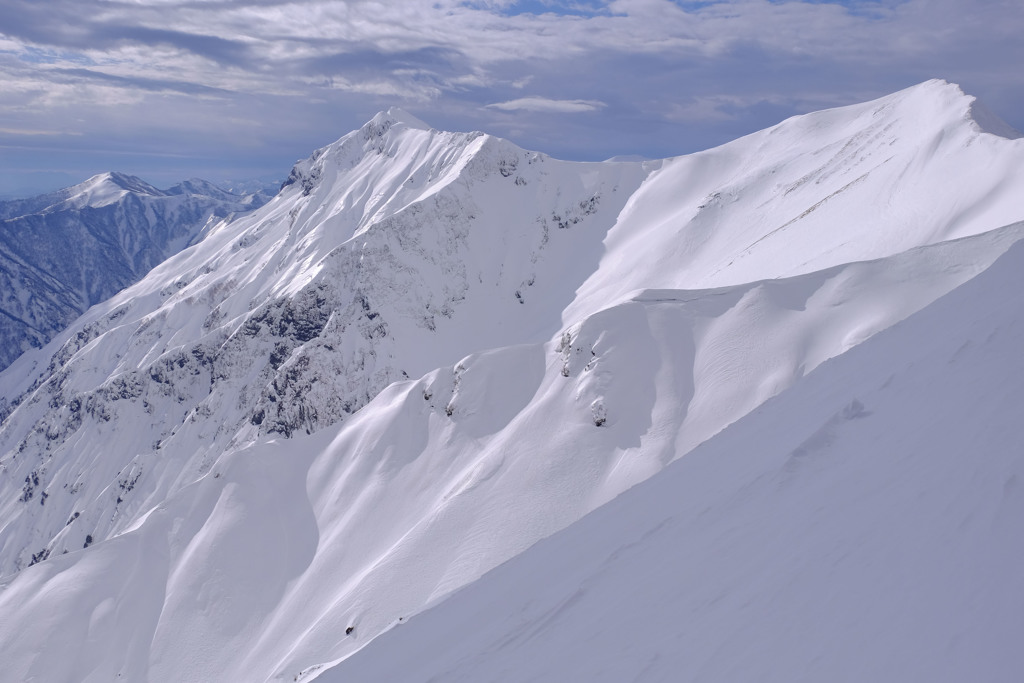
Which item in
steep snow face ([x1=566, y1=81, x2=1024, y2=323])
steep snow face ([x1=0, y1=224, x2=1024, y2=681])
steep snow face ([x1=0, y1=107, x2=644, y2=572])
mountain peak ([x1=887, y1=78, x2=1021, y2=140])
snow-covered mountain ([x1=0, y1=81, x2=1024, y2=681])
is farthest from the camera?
steep snow face ([x1=0, y1=107, x2=644, y2=572])

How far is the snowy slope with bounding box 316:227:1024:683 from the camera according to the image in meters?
7.26

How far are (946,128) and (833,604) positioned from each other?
248 ft

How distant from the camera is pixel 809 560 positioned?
9242 millimetres

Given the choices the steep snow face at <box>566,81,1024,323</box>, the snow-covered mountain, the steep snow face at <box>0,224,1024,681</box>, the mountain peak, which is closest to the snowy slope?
the snow-covered mountain

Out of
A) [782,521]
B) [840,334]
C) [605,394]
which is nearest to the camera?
[782,521]

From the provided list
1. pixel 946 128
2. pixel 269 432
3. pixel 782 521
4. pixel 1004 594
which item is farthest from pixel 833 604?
pixel 269 432

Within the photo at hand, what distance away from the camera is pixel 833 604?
26.5 feet

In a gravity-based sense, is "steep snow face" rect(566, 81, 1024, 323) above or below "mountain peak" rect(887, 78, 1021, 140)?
below

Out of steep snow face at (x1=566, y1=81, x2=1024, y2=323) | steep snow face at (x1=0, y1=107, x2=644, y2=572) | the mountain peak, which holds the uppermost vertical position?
the mountain peak

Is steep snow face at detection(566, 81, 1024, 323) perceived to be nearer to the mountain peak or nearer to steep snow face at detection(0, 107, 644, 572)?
the mountain peak

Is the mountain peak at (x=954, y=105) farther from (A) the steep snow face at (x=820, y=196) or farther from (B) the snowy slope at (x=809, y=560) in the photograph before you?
(B) the snowy slope at (x=809, y=560)

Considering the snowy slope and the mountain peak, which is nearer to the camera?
the snowy slope

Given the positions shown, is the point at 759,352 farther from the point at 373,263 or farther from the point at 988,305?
the point at 373,263

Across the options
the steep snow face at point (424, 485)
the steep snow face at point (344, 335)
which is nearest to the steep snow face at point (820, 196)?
the steep snow face at point (424, 485)
